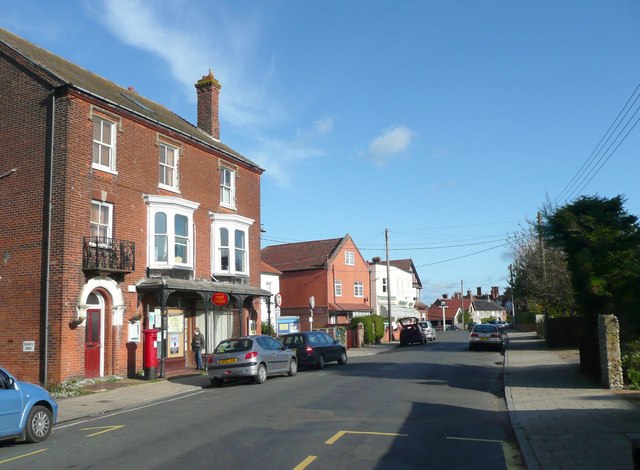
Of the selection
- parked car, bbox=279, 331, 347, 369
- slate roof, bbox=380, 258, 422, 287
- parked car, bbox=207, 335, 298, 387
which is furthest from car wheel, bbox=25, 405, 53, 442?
slate roof, bbox=380, 258, 422, 287

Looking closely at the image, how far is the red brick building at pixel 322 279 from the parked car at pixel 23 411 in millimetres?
38276

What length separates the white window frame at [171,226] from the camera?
73.7ft

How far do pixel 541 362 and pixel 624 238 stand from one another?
10076 millimetres

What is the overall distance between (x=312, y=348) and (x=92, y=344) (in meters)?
8.16

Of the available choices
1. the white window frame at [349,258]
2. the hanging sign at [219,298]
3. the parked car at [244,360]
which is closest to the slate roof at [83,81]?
the hanging sign at [219,298]

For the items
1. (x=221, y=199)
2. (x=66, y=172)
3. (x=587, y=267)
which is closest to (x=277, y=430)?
(x=587, y=267)

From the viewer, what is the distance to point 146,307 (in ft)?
72.0

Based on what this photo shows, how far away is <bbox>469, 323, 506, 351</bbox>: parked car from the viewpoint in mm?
33834

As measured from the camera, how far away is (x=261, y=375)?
18.7m

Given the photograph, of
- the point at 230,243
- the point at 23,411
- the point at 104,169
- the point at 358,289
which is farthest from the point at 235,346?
the point at 358,289

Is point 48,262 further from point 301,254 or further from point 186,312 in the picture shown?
point 301,254

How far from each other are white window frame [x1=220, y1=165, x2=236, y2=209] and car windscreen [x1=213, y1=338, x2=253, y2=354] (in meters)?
9.46

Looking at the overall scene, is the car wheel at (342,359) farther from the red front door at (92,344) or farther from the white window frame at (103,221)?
the white window frame at (103,221)

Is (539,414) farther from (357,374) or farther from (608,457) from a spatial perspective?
(357,374)
